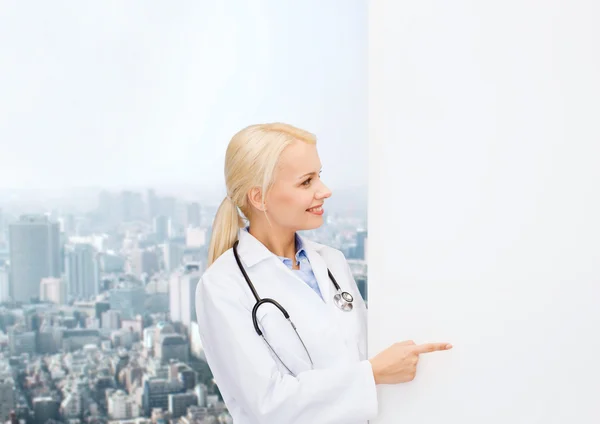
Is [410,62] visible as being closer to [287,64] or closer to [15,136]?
[287,64]

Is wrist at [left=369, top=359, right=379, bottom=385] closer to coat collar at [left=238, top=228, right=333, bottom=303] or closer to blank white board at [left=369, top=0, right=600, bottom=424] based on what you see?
blank white board at [left=369, top=0, right=600, bottom=424]

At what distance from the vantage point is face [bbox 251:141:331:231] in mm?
1251

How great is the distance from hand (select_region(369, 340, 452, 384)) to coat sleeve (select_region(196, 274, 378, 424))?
44 millimetres

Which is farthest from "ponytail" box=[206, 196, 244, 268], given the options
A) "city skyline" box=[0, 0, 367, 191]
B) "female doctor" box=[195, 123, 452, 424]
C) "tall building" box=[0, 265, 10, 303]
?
"tall building" box=[0, 265, 10, 303]

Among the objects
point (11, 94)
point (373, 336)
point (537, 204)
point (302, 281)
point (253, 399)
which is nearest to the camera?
point (537, 204)

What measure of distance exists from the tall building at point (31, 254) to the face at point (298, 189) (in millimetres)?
1698

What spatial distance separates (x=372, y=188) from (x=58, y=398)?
2172 mm

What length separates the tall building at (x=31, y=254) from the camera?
268 cm

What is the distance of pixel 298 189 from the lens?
4.12ft

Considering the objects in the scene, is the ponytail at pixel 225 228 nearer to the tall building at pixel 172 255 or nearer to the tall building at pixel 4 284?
the tall building at pixel 172 255

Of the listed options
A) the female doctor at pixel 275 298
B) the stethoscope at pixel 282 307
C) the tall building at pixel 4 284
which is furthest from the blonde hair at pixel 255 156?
the tall building at pixel 4 284

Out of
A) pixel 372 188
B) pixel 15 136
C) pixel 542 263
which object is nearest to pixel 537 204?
pixel 542 263

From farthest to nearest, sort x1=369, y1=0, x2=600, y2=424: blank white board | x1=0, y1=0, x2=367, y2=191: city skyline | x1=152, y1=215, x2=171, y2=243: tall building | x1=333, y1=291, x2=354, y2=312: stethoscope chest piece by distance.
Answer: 1. x1=152, y1=215, x2=171, y2=243: tall building
2. x1=0, y1=0, x2=367, y2=191: city skyline
3. x1=333, y1=291, x2=354, y2=312: stethoscope chest piece
4. x1=369, y1=0, x2=600, y2=424: blank white board

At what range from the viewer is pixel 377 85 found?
3.13 feet
